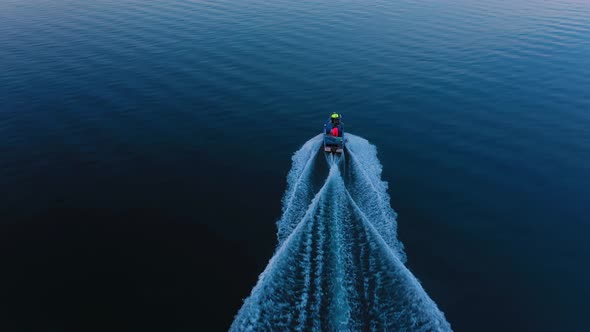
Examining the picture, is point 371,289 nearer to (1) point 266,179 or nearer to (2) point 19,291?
(1) point 266,179

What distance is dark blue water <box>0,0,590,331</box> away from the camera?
18.9 meters

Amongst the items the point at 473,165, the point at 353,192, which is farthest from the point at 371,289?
the point at 473,165

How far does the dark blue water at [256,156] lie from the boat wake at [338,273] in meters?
1.43

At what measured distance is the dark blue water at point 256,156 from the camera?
18.9m

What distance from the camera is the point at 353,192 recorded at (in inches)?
975

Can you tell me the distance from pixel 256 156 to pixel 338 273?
47.3 feet

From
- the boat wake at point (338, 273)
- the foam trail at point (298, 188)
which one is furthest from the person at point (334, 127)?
the boat wake at point (338, 273)

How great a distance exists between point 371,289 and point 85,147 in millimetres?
26736

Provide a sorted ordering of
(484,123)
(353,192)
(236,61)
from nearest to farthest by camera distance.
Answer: (353,192) → (484,123) → (236,61)

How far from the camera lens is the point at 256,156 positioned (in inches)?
1185

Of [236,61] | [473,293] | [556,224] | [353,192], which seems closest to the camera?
[473,293]

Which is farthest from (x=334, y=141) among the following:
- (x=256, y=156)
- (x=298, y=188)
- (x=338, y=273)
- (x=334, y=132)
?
(x=338, y=273)

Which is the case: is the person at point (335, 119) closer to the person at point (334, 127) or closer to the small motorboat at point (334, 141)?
the person at point (334, 127)

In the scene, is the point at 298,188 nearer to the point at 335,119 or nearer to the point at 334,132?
the point at 334,132
